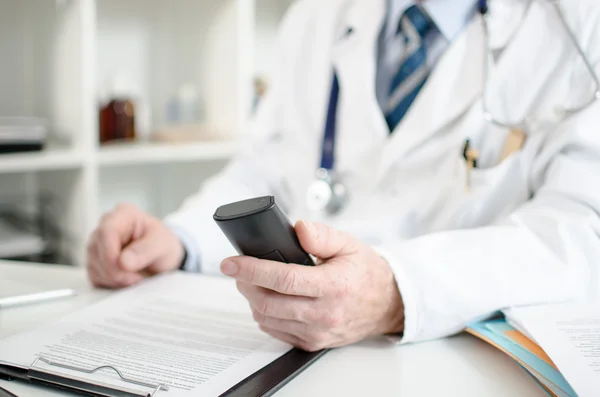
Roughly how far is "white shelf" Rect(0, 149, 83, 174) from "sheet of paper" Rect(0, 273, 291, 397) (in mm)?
855

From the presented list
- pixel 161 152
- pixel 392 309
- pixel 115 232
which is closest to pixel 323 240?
pixel 392 309

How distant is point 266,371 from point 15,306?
39 cm

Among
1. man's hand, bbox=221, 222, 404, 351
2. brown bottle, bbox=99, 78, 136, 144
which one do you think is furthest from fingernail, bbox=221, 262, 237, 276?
brown bottle, bbox=99, 78, 136, 144

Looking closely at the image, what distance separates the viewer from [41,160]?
4.96ft

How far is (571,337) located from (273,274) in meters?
0.29

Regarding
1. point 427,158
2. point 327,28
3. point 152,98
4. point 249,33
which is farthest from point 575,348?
point 152,98

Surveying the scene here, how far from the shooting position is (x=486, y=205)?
904 mm

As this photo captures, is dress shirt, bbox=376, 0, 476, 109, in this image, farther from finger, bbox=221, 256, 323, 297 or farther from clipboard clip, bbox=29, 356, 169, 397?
clipboard clip, bbox=29, 356, 169, 397

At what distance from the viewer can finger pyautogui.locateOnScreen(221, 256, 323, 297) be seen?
21.9 inches

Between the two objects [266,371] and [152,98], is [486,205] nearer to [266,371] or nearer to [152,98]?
[266,371]

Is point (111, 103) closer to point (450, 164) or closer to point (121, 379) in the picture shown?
point (450, 164)

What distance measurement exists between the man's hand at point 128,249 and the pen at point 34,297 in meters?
0.05

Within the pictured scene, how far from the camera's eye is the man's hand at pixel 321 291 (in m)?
0.56

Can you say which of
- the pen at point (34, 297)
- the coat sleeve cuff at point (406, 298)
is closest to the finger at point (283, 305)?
the coat sleeve cuff at point (406, 298)
